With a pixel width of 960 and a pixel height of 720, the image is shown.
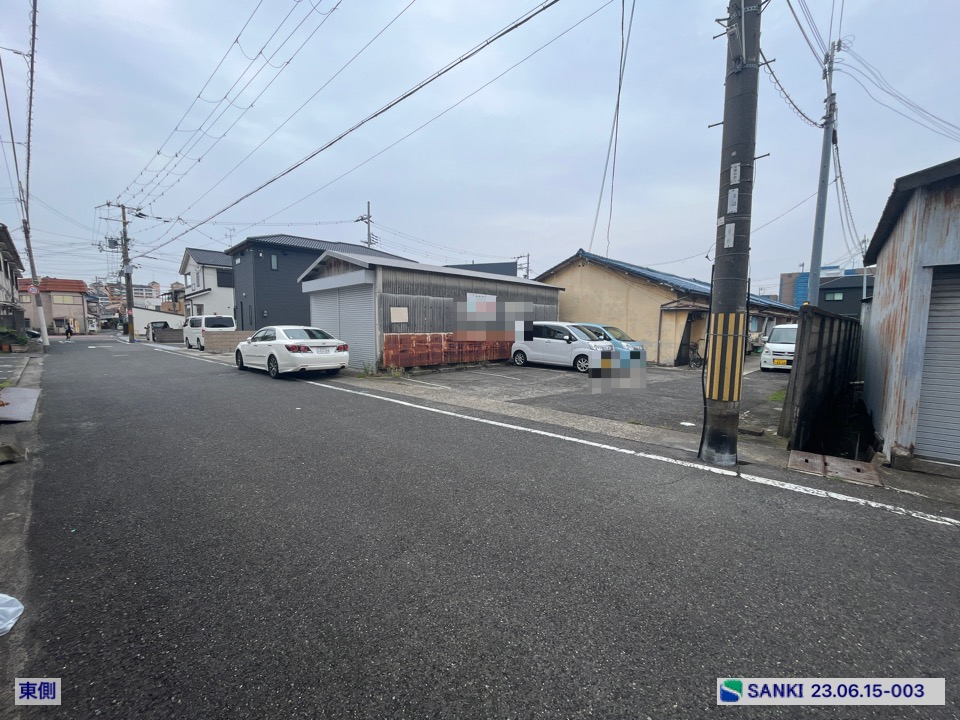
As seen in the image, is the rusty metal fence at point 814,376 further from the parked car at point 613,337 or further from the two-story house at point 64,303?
the two-story house at point 64,303

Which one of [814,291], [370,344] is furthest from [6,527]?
[814,291]

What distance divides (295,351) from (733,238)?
9410 millimetres

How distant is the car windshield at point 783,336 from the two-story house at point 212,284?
99.6 feet

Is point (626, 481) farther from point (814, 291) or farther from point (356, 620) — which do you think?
point (814, 291)

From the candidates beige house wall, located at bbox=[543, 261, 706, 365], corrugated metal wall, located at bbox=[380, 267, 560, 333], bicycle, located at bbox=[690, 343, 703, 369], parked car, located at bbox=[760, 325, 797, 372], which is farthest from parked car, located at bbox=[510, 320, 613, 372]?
parked car, located at bbox=[760, 325, 797, 372]

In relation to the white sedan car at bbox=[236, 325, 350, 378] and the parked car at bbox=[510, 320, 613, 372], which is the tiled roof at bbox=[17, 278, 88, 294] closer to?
the white sedan car at bbox=[236, 325, 350, 378]

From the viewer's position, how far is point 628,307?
54.4 ft

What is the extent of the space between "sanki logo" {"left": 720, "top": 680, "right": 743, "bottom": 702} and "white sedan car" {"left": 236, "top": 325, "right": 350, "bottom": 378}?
33.7 ft

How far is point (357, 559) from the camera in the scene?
2.70 meters

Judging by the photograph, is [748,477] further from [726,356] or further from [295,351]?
[295,351]

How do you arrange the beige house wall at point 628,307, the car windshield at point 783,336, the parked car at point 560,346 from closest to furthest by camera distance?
the parked car at point 560,346
the car windshield at point 783,336
the beige house wall at point 628,307

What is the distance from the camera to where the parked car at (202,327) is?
21.1 meters

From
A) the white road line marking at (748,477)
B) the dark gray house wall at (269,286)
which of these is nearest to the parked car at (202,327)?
the dark gray house wall at (269,286)

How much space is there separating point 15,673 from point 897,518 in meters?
5.51
